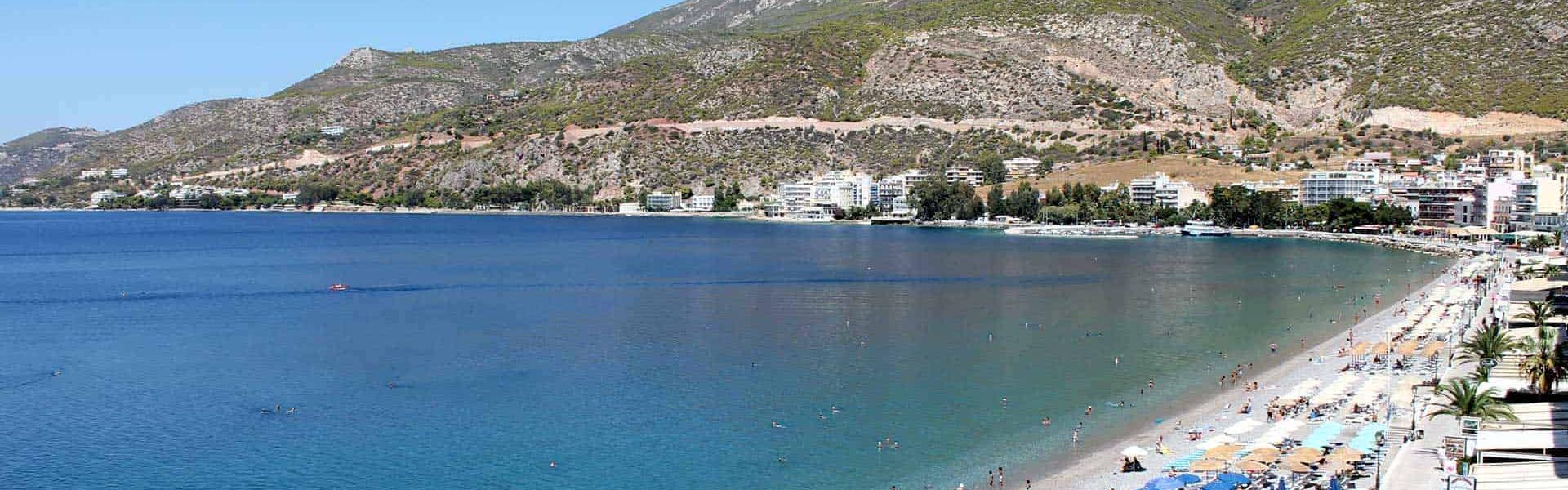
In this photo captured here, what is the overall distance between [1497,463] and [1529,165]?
11767cm

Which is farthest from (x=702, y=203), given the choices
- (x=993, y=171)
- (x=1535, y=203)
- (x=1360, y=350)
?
(x=1360, y=350)

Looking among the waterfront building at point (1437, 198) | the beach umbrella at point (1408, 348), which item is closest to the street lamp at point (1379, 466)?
the beach umbrella at point (1408, 348)

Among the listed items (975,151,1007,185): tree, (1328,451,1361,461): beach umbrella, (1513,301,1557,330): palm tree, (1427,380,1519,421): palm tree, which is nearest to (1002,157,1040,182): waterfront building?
(975,151,1007,185): tree

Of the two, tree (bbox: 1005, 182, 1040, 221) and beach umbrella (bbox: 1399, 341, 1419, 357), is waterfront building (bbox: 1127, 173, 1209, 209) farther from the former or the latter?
beach umbrella (bbox: 1399, 341, 1419, 357)

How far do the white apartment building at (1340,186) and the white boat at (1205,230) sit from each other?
10.9 meters

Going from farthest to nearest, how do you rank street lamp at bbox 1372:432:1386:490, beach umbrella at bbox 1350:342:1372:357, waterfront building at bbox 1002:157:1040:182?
1. waterfront building at bbox 1002:157:1040:182
2. beach umbrella at bbox 1350:342:1372:357
3. street lamp at bbox 1372:432:1386:490

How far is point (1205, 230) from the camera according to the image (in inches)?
4852

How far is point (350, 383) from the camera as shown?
42625 mm

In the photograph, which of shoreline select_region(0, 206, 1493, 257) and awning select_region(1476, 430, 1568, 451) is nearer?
awning select_region(1476, 430, 1568, 451)

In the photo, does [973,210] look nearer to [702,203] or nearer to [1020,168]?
[1020,168]

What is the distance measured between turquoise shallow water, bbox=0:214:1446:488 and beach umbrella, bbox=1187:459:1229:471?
366 cm

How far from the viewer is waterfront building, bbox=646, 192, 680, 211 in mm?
183500

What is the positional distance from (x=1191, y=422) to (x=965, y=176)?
126 meters

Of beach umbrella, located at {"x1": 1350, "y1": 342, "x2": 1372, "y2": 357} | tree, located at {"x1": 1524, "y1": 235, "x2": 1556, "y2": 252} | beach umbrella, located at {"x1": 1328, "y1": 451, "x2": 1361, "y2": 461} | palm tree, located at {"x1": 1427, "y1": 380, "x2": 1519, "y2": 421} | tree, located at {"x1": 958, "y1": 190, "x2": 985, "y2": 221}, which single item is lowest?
beach umbrella, located at {"x1": 1328, "y1": 451, "x2": 1361, "y2": 461}
